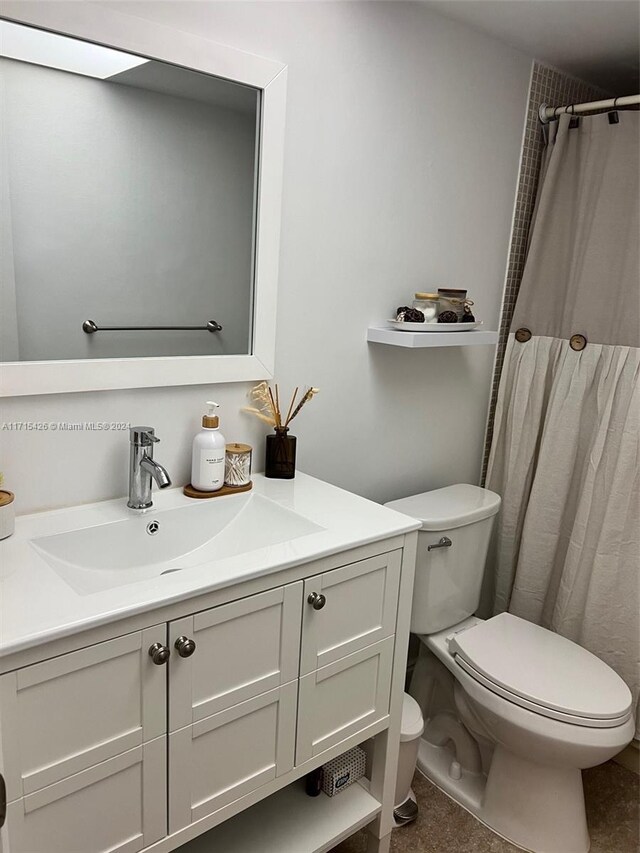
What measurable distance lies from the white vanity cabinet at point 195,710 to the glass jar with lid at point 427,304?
29.4 inches

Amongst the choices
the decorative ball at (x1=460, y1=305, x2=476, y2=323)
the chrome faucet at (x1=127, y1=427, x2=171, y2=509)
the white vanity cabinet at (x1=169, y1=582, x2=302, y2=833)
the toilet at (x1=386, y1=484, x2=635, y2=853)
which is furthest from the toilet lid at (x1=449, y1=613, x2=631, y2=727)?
the chrome faucet at (x1=127, y1=427, x2=171, y2=509)

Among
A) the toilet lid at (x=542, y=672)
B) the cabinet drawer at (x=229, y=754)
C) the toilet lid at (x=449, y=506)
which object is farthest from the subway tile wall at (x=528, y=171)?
the cabinet drawer at (x=229, y=754)

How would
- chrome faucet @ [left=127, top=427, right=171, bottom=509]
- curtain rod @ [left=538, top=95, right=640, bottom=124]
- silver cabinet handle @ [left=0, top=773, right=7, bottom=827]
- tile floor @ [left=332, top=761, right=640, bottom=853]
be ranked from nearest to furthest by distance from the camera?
1. silver cabinet handle @ [left=0, top=773, right=7, bottom=827]
2. chrome faucet @ [left=127, top=427, right=171, bottom=509]
3. tile floor @ [left=332, top=761, right=640, bottom=853]
4. curtain rod @ [left=538, top=95, right=640, bottom=124]

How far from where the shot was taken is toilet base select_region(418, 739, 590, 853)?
186 cm

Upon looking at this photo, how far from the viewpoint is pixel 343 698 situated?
1497 mm

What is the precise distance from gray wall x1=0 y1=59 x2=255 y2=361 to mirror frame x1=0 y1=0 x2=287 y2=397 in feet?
0.10

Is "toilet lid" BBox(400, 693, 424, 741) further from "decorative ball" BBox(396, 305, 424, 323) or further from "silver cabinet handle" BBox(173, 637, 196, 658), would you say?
"decorative ball" BBox(396, 305, 424, 323)

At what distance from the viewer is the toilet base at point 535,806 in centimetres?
186

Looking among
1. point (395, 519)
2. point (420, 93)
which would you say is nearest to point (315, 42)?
point (420, 93)

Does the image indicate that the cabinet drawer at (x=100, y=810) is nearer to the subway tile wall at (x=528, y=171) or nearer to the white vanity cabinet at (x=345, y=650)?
the white vanity cabinet at (x=345, y=650)

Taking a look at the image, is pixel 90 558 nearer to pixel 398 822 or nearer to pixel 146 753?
pixel 146 753

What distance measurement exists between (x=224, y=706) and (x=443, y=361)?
1.35m

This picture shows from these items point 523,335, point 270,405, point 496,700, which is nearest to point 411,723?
point 496,700

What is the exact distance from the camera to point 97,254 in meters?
1.43
